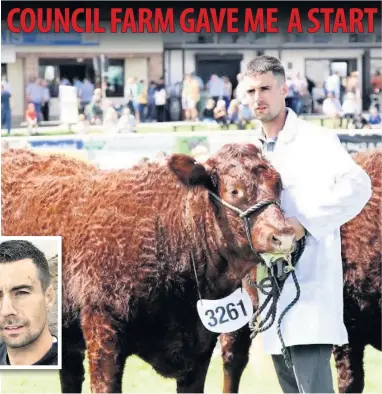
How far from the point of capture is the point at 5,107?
886cm

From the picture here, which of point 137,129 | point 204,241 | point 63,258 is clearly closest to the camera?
point 204,241

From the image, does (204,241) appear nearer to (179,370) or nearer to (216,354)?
(179,370)

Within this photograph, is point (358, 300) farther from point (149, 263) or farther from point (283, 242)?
point (283, 242)

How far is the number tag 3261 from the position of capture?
4.25m

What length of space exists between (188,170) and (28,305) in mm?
1296

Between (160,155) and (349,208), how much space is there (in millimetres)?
2572

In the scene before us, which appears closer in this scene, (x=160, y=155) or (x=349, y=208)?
(x=349, y=208)

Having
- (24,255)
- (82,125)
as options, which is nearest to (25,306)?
(24,255)

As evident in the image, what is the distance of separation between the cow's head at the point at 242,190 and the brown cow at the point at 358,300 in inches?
41.5

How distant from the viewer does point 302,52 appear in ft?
27.3

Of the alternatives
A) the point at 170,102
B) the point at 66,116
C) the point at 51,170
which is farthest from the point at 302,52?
the point at 51,170

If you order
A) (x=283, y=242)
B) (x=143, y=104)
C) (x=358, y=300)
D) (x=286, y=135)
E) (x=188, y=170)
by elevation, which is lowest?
(x=358, y=300)

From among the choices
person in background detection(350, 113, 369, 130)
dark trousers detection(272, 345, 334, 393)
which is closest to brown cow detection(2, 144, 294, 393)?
dark trousers detection(272, 345, 334, 393)

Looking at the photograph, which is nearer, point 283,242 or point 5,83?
point 283,242
